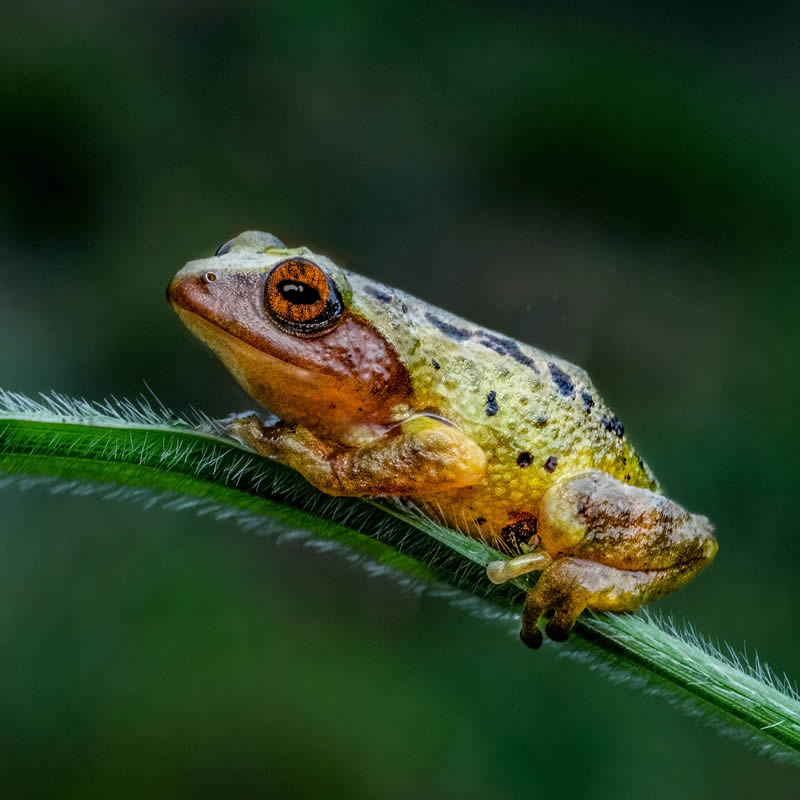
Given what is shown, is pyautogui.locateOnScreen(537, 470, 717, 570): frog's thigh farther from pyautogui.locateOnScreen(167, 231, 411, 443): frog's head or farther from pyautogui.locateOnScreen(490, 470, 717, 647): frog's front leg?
pyautogui.locateOnScreen(167, 231, 411, 443): frog's head

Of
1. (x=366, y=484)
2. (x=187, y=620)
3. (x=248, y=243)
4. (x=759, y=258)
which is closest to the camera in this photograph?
(x=366, y=484)

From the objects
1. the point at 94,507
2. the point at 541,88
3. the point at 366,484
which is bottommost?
the point at 94,507

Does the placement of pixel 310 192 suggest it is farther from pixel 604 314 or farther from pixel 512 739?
pixel 512 739

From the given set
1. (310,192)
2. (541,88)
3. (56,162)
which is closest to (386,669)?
(310,192)

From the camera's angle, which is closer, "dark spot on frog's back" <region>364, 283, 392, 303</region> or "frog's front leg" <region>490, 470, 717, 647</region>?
"frog's front leg" <region>490, 470, 717, 647</region>

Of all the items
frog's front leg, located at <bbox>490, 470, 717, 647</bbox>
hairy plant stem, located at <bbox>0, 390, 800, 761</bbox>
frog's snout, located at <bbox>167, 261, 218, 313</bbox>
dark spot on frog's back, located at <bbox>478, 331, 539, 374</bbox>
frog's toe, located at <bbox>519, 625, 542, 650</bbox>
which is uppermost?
dark spot on frog's back, located at <bbox>478, 331, 539, 374</bbox>

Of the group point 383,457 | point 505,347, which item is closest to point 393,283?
point 505,347

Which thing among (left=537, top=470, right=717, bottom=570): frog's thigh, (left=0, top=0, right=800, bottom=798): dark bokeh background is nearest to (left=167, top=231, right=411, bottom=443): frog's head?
(left=537, top=470, right=717, bottom=570): frog's thigh
